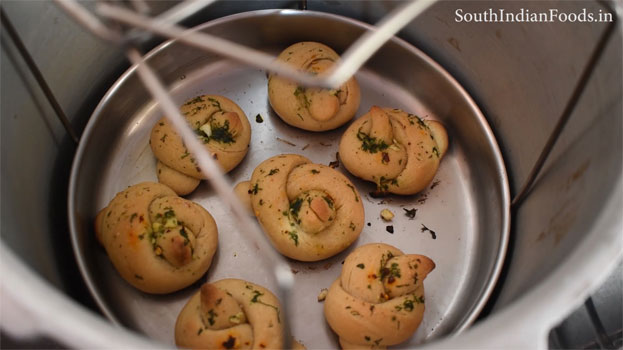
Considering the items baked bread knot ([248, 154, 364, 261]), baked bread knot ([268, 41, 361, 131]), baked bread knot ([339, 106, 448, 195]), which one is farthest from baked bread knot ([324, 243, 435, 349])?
baked bread knot ([268, 41, 361, 131])

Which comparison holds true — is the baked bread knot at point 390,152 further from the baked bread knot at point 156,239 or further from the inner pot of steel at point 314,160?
the baked bread knot at point 156,239

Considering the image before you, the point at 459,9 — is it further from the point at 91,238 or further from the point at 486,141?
the point at 91,238

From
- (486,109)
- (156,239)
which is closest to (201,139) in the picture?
(156,239)

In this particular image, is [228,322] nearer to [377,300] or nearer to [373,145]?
[377,300]

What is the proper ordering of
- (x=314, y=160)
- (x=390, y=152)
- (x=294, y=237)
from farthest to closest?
1. (x=314, y=160)
2. (x=390, y=152)
3. (x=294, y=237)

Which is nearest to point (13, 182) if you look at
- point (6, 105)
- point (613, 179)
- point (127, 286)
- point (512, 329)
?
point (6, 105)

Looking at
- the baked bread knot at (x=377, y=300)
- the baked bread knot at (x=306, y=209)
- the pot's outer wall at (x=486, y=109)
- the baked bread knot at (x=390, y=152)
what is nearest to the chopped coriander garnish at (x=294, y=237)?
the baked bread knot at (x=306, y=209)
